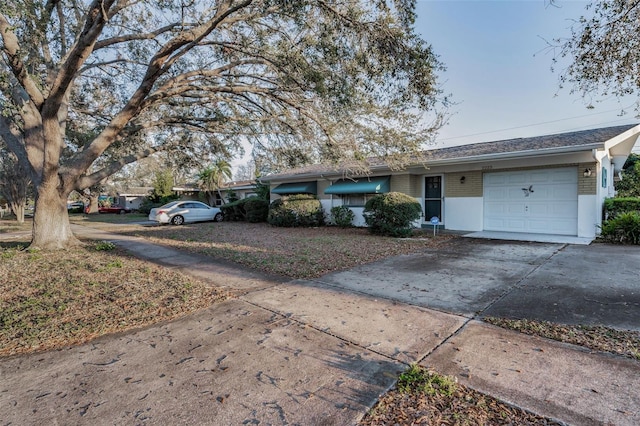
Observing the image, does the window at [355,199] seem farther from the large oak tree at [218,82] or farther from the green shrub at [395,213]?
the large oak tree at [218,82]

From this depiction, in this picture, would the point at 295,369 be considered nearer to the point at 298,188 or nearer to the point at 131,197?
the point at 298,188

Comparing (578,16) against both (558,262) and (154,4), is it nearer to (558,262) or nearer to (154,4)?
(558,262)

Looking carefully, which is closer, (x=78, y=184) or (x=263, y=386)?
(x=263, y=386)

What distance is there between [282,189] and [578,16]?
14.7 m

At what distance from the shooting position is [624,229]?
356 inches

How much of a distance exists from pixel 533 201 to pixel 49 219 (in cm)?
1493

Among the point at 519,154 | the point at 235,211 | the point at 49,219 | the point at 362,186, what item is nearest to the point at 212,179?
the point at 235,211

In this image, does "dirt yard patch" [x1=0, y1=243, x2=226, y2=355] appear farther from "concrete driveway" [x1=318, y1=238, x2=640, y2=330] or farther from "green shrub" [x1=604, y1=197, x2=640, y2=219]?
"green shrub" [x1=604, y1=197, x2=640, y2=219]

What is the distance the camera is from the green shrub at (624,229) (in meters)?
8.80

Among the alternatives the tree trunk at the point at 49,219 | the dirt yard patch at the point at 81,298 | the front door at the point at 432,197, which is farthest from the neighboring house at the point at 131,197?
the dirt yard patch at the point at 81,298

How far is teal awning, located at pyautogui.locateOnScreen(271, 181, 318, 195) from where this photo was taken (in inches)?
664

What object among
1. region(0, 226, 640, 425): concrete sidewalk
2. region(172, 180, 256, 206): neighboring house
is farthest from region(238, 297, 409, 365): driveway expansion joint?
region(172, 180, 256, 206): neighboring house

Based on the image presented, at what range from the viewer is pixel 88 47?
5.65m

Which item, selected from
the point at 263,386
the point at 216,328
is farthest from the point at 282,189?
the point at 263,386
